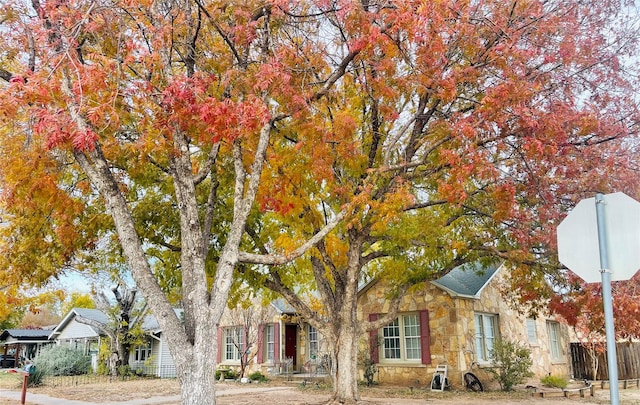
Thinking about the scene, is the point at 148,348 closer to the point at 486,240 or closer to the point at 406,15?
the point at 486,240

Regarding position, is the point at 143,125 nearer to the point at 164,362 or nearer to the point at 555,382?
the point at 555,382

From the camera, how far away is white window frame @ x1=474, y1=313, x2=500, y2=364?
17453mm

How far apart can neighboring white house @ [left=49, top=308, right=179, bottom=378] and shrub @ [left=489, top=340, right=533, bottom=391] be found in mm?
14598

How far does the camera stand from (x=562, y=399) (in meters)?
14.0

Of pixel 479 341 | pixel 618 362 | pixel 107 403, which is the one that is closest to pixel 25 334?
pixel 107 403

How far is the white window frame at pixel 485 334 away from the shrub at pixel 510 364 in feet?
3.20

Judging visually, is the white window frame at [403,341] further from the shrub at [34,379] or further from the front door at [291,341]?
the shrub at [34,379]

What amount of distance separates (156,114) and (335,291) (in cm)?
598

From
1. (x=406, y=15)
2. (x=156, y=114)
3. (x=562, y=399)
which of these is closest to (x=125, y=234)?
(x=156, y=114)

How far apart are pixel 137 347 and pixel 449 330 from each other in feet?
66.9

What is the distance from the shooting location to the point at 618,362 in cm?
1889

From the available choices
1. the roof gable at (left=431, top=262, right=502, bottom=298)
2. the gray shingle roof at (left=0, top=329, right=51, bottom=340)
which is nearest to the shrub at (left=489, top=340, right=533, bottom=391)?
the roof gable at (left=431, top=262, right=502, bottom=298)

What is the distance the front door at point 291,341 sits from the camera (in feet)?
78.8

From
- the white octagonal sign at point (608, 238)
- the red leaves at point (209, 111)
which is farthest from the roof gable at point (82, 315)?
the white octagonal sign at point (608, 238)
